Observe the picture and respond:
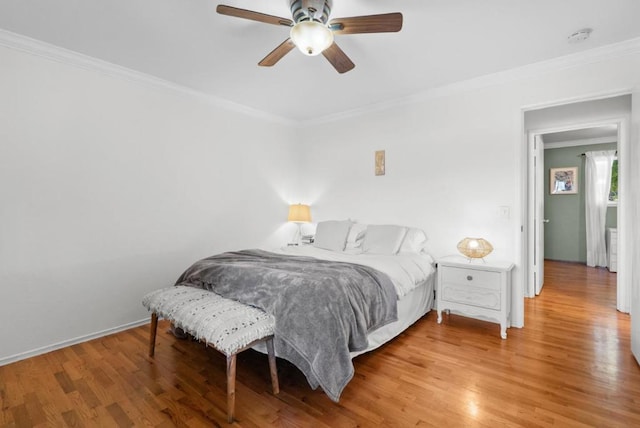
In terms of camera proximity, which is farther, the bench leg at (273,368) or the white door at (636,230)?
the white door at (636,230)

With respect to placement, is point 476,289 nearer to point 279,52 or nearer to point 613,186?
point 279,52

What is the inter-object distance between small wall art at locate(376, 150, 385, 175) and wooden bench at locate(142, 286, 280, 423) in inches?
100

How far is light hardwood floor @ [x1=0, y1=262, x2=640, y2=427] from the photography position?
5.65 feet

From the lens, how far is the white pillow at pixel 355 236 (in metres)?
3.69

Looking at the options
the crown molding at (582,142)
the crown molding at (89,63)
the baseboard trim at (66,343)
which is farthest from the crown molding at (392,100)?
the crown molding at (582,142)

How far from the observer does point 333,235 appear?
3.76 meters

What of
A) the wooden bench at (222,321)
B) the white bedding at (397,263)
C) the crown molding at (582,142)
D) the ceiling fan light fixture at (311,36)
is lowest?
the wooden bench at (222,321)

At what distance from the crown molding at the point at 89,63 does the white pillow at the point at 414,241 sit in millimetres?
2713

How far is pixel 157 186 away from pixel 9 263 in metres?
1.28

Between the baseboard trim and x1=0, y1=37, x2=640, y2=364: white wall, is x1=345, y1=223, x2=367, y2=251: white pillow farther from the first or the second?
the baseboard trim

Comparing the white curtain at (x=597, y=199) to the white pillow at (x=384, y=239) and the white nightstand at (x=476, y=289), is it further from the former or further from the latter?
the white pillow at (x=384, y=239)

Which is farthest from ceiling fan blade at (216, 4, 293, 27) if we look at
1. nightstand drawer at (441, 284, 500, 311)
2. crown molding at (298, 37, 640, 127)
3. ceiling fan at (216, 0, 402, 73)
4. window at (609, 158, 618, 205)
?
window at (609, 158, 618, 205)

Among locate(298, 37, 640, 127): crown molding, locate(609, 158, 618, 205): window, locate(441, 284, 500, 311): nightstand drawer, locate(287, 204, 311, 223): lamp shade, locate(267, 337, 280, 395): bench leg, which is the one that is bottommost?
locate(267, 337, 280, 395): bench leg

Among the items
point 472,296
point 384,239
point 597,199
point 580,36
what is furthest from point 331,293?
point 597,199
